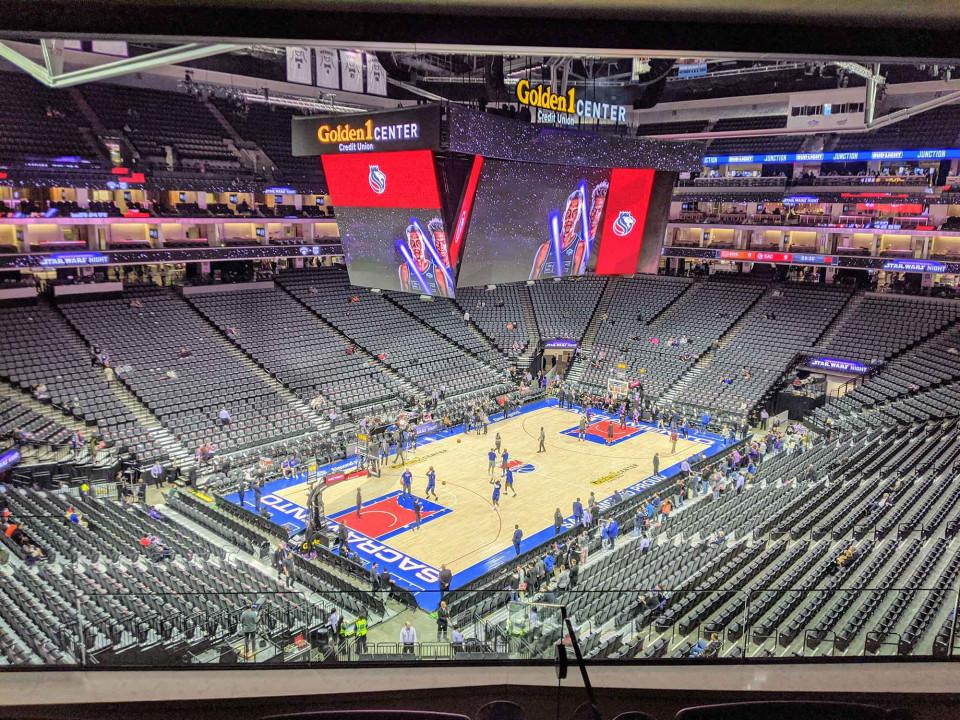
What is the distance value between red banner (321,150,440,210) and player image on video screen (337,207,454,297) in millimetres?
195

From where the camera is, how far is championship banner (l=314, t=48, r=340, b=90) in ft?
108

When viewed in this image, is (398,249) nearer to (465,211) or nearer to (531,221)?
(465,211)

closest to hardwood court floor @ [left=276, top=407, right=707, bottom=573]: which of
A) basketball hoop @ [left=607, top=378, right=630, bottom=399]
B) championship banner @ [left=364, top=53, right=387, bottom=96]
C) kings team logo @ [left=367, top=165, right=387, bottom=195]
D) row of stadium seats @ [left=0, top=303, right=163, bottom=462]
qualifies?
basketball hoop @ [left=607, top=378, right=630, bottom=399]

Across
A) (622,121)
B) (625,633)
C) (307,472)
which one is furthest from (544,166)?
(307,472)

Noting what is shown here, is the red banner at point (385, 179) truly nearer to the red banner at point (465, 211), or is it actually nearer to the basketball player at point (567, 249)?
the red banner at point (465, 211)

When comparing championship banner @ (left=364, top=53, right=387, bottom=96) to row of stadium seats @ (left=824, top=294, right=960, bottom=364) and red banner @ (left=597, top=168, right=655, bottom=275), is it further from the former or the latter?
row of stadium seats @ (left=824, top=294, right=960, bottom=364)

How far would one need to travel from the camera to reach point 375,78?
116 ft

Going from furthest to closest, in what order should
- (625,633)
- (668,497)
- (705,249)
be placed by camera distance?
(705,249), (668,497), (625,633)

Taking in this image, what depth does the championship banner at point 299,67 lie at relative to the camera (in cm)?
3105

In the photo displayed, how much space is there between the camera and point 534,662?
325 cm

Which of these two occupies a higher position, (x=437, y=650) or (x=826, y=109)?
(x=826, y=109)

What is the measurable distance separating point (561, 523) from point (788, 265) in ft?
98.8

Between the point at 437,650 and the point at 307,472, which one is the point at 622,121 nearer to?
the point at 437,650

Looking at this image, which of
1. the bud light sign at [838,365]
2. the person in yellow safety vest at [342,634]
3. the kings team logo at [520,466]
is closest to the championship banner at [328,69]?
the kings team logo at [520,466]
